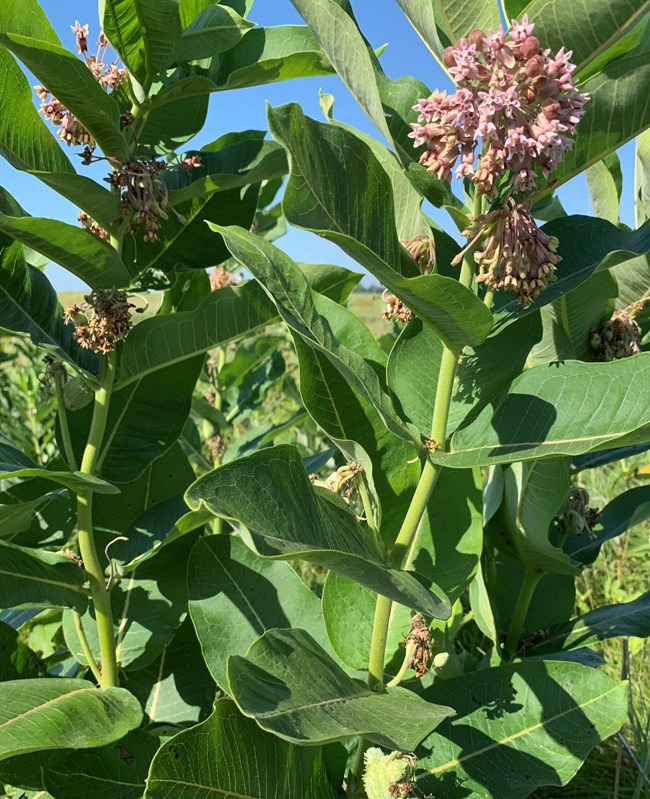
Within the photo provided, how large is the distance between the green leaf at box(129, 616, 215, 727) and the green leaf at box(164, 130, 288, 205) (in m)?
1.11

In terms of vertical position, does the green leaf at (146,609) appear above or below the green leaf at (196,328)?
below

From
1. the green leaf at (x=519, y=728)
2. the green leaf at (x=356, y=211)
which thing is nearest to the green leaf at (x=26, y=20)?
the green leaf at (x=356, y=211)

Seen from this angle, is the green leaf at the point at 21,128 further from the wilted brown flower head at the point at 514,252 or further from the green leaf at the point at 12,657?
the green leaf at the point at 12,657

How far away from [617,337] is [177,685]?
1406mm

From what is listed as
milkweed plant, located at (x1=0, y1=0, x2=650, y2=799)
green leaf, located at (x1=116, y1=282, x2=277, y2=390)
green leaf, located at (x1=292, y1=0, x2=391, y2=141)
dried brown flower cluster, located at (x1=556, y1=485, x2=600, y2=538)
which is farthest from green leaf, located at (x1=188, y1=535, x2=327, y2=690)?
green leaf, located at (x1=292, y1=0, x2=391, y2=141)

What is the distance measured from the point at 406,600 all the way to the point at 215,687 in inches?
42.1

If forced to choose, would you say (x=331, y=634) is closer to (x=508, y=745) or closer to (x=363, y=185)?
(x=508, y=745)

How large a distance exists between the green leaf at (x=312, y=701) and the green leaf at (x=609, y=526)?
2.72 ft

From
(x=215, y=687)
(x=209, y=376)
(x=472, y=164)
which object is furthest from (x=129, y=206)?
(x=209, y=376)

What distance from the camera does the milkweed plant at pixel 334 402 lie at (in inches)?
48.3

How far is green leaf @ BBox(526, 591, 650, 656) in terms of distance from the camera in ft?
6.36

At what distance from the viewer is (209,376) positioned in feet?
11.9

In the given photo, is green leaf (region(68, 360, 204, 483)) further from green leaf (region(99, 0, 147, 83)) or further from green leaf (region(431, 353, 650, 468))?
green leaf (region(431, 353, 650, 468))

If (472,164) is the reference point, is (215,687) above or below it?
below
